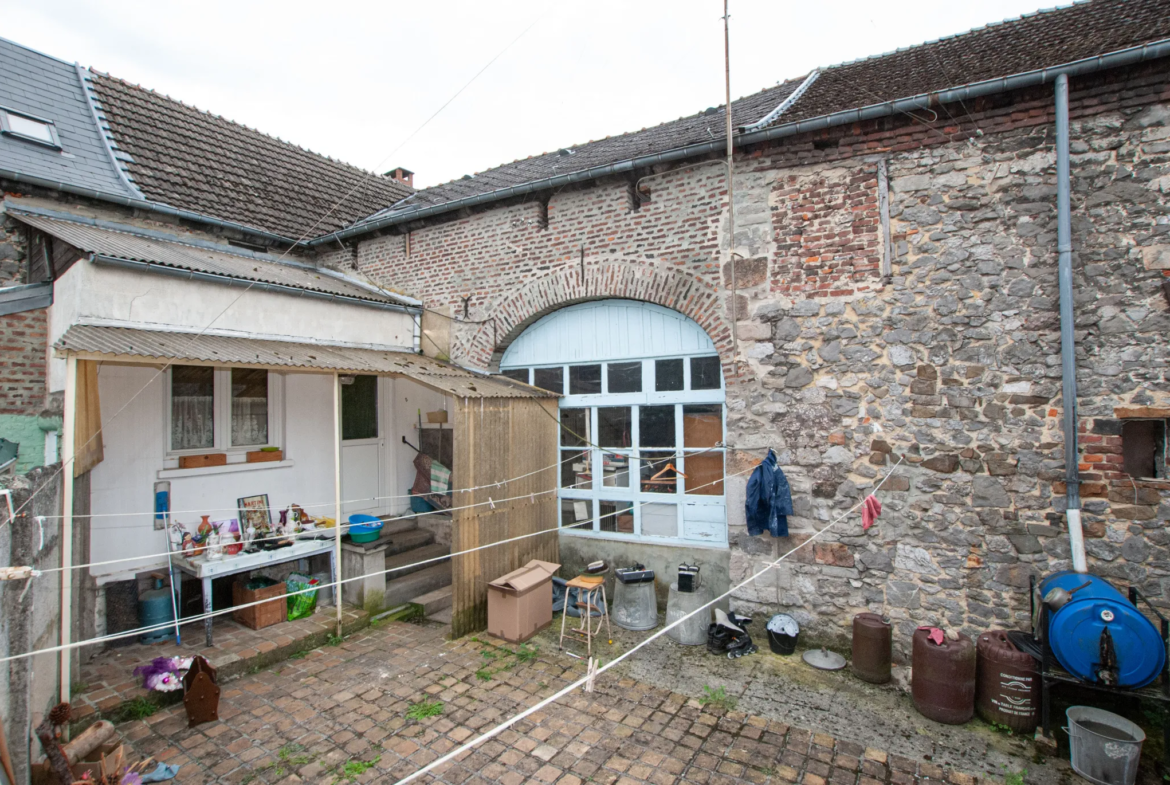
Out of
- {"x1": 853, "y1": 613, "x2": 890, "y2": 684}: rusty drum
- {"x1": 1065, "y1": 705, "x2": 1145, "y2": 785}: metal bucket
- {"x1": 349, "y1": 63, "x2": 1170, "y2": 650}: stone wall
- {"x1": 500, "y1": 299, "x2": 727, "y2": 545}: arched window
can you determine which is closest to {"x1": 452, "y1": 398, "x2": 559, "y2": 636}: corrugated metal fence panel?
{"x1": 500, "y1": 299, "x2": 727, "y2": 545}: arched window

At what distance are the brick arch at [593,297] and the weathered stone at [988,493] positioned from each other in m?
2.57

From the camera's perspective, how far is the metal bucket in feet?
12.1

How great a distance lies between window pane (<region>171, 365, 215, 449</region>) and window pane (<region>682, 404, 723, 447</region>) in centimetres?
571

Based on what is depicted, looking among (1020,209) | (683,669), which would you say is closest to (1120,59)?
(1020,209)

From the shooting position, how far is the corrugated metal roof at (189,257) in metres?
5.60

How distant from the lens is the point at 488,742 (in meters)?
4.30

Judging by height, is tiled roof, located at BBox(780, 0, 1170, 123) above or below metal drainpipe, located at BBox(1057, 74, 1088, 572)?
above

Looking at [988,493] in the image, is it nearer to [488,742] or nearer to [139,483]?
[488,742]

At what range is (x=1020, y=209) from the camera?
502 centimetres

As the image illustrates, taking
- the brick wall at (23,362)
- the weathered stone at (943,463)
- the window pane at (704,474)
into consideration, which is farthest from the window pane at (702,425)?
the brick wall at (23,362)

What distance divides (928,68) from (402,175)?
38.9 feet

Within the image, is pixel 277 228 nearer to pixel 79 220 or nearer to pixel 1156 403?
pixel 79 220

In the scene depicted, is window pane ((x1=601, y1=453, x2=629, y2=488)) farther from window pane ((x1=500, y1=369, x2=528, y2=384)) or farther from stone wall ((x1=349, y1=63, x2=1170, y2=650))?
window pane ((x1=500, y1=369, x2=528, y2=384))

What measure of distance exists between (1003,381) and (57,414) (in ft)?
28.6
